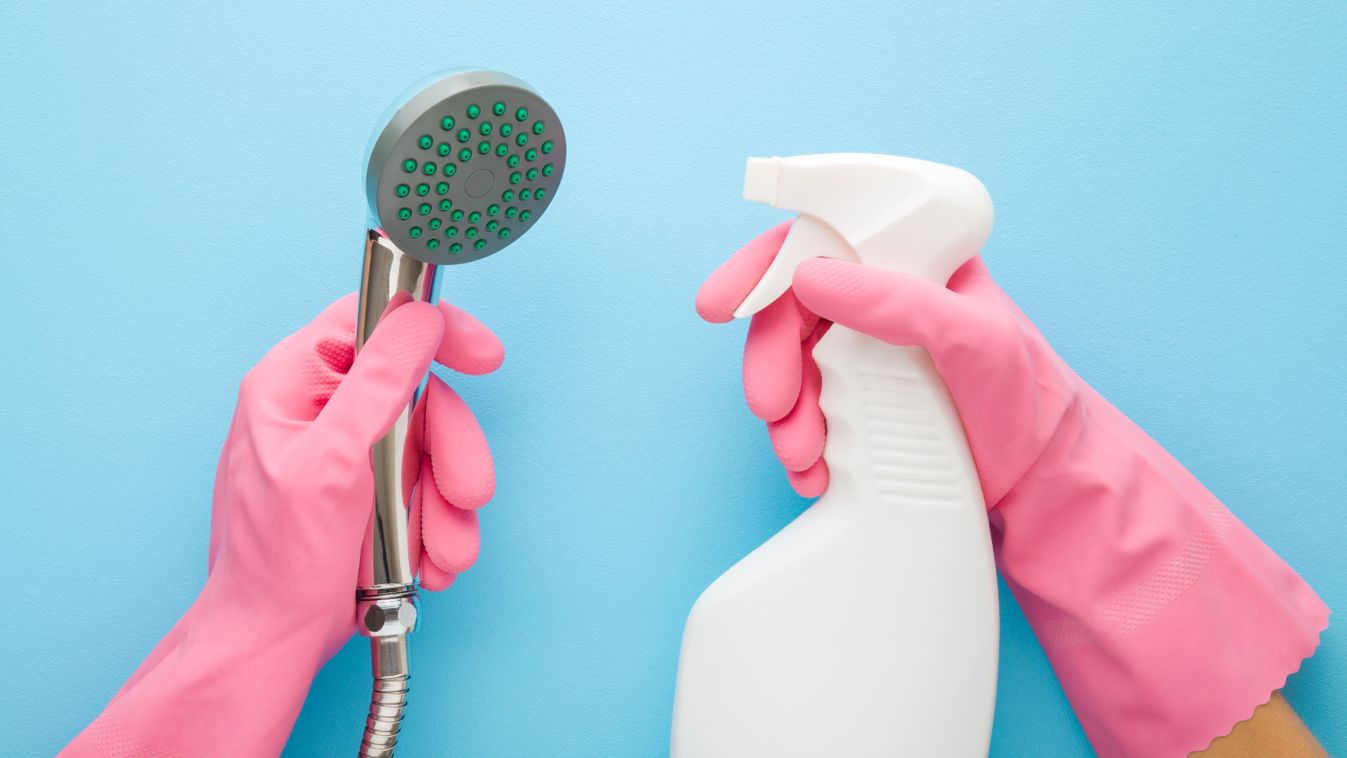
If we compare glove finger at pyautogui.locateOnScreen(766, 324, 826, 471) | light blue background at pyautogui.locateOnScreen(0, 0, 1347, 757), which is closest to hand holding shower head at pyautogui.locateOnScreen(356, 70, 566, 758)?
light blue background at pyautogui.locateOnScreen(0, 0, 1347, 757)

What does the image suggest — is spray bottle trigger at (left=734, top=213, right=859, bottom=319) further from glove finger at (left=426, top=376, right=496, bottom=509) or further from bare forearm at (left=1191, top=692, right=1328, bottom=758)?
bare forearm at (left=1191, top=692, right=1328, bottom=758)

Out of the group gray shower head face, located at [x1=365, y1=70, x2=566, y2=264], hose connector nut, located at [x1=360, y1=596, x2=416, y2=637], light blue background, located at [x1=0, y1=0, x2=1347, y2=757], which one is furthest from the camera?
light blue background, located at [x1=0, y1=0, x2=1347, y2=757]

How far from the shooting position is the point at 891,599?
0.66 m

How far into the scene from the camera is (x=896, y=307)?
62cm

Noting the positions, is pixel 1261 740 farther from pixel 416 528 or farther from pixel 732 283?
pixel 416 528

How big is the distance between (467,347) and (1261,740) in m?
0.59

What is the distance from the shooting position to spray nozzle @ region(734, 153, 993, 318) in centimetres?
65

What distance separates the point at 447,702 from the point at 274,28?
55 cm

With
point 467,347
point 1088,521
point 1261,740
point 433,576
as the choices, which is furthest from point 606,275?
point 1261,740

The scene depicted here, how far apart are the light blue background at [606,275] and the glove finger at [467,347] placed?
0.33 ft

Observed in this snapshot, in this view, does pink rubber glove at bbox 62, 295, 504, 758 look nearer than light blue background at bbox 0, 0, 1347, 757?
Yes

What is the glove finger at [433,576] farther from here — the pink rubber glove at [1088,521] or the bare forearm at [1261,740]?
the bare forearm at [1261,740]

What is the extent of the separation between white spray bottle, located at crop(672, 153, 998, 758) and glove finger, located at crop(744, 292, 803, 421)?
0.02m

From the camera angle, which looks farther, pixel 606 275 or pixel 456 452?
pixel 606 275
